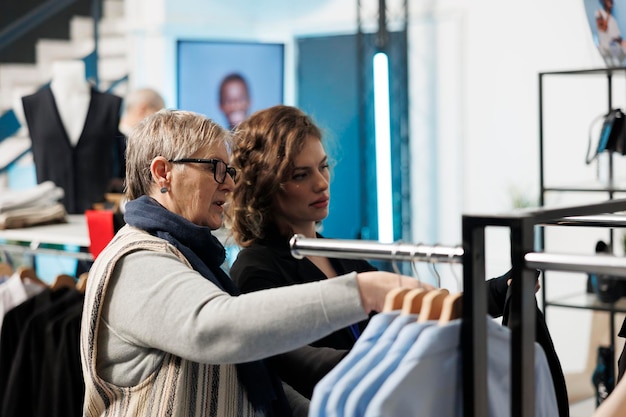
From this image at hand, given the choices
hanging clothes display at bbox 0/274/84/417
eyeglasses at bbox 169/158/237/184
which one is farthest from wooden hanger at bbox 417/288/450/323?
hanging clothes display at bbox 0/274/84/417

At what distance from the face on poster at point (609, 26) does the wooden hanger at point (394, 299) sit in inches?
112

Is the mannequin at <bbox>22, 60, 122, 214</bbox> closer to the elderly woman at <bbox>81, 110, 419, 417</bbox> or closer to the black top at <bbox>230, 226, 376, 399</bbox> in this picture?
the black top at <bbox>230, 226, 376, 399</bbox>

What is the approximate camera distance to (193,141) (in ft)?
6.10

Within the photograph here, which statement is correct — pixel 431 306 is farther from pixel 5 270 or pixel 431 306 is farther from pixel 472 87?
pixel 472 87

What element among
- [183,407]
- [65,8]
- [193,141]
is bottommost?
[183,407]

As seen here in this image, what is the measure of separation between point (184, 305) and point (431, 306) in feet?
1.52

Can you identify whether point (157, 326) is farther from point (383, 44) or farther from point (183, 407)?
point (383, 44)

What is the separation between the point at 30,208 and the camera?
3900 millimetres

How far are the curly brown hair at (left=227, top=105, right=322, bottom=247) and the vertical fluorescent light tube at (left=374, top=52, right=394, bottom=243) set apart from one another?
14.6ft

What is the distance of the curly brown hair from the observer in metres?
2.30

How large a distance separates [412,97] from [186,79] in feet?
6.17

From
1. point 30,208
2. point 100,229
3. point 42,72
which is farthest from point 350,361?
point 42,72

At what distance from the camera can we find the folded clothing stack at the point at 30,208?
374cm

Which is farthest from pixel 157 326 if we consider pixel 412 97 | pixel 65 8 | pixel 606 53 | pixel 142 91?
pixel 65 8
